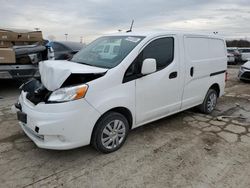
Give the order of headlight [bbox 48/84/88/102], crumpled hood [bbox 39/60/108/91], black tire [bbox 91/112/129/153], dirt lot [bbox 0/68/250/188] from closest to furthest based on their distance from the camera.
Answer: dirt lot [bbox 0/68/250/188], headlight [bbox 48/84/88/102], crumpled hood [bbox 39/60/108/91], black tire [bbox 91/112/129/153]

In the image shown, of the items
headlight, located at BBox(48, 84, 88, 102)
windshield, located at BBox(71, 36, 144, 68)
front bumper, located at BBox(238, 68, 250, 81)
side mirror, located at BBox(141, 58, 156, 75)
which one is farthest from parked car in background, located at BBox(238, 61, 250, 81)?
headlight, located at BBox(48, 84, 88, 102)

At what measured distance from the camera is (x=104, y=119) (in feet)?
10.6

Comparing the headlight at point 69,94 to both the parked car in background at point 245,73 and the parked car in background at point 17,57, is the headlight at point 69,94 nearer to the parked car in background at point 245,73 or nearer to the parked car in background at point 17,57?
the parked car in background at point 17,57

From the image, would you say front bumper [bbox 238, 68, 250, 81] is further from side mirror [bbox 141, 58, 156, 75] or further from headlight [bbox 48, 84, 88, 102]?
headlight [bbox 48, 84, 88, 102]

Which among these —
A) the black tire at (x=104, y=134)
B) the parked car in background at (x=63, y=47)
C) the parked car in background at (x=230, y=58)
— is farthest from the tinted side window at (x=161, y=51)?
the parked car in background at (x=230, y=58)

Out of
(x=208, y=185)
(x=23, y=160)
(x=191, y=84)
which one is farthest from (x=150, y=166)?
(x=191, y=84)

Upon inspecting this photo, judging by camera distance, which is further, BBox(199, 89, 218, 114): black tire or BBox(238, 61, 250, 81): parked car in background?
BBox(238, 61, 250, 81): parked car in background

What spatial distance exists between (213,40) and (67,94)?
3.42m

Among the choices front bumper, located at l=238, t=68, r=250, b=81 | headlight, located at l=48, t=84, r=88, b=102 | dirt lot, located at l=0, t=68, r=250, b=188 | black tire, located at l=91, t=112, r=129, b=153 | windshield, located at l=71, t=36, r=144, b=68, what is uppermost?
windshield, located at l=71, t=36, r=144, b=68

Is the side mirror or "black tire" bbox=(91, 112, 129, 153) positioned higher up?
the side mirror

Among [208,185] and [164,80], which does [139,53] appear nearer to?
[164,80]

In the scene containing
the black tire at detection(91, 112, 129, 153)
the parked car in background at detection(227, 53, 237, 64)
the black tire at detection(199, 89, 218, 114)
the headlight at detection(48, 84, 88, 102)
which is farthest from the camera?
the parked car in background at detection(227, 53, 237, 64)

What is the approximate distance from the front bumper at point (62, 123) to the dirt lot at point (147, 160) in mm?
346

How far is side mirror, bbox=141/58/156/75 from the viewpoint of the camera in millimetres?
3439
